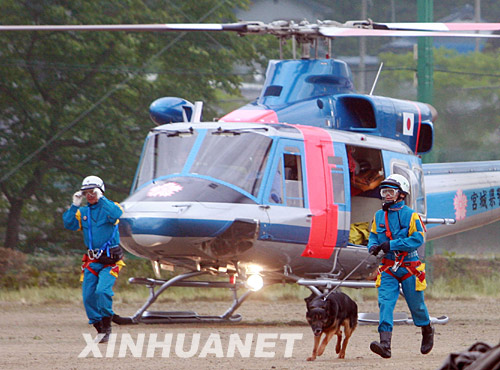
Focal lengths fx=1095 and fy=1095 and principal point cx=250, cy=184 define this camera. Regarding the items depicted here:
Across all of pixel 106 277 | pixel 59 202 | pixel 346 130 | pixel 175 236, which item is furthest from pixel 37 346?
pixel 59 202

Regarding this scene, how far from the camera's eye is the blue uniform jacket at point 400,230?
9938mm

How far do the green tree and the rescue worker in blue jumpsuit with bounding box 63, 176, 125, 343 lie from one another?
34.0 feet

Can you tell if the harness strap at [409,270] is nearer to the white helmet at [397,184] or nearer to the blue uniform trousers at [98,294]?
the white helmet at [397,184]

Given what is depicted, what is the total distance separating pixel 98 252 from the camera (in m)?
11.7

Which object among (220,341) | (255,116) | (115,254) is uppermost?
(255,116)

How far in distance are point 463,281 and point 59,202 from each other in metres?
8.23

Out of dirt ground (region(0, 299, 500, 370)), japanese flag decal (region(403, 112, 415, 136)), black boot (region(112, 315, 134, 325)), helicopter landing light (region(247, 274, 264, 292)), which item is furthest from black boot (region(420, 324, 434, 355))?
japanese flag decal (region(403, 112, 415, 136))

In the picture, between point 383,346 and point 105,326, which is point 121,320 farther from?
point 383,346

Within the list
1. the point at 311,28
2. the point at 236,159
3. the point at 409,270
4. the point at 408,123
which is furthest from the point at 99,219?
the point at 408,123

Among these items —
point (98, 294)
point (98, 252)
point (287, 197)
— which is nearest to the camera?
point (98, 294)

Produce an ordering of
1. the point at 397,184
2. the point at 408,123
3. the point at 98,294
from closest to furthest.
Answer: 1. the point at 397,184
2. the point at 98,294
3. the point at 408,123

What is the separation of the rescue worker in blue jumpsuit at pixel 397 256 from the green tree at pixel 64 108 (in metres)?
12.7

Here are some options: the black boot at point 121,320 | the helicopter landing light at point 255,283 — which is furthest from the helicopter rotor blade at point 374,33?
the black boot at point 121,320

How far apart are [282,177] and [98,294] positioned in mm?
2615
